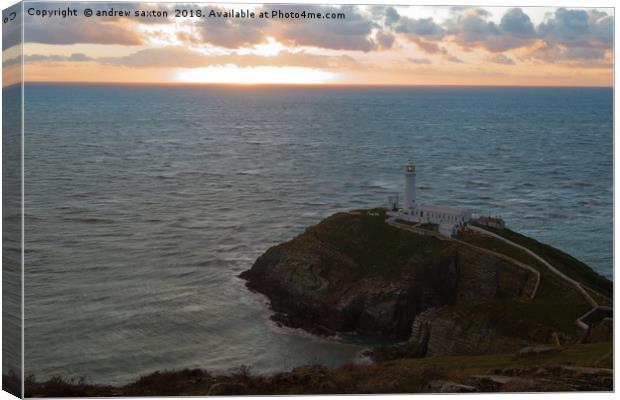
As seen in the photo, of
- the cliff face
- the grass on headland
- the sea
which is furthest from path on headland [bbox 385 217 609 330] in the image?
the grass on headland

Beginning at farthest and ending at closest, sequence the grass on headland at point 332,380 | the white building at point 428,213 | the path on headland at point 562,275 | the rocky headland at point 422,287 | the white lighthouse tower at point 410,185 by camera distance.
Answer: the white lighthouse tower at point 410,185 → the white building at point 428,213 → the rocky headland at point 422,287 → the path on headland at point 562,275 → the grass on headland at point 332,380

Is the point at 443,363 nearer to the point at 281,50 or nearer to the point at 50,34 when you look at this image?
the point at 281,50

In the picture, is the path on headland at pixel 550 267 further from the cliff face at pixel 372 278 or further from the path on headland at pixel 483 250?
the cliff face at pixel 372 278

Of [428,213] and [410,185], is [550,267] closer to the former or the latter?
[428,213]

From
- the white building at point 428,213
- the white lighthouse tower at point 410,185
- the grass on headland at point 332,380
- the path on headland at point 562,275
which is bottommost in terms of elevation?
the grass on headland at point 332,380

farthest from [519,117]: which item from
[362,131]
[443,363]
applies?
[443,363]

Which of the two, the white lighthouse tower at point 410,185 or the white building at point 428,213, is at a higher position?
the white lighthouse tower at point 410,185

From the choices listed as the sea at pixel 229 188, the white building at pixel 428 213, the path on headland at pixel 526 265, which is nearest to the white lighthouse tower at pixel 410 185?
the white building at pixel 428 213
